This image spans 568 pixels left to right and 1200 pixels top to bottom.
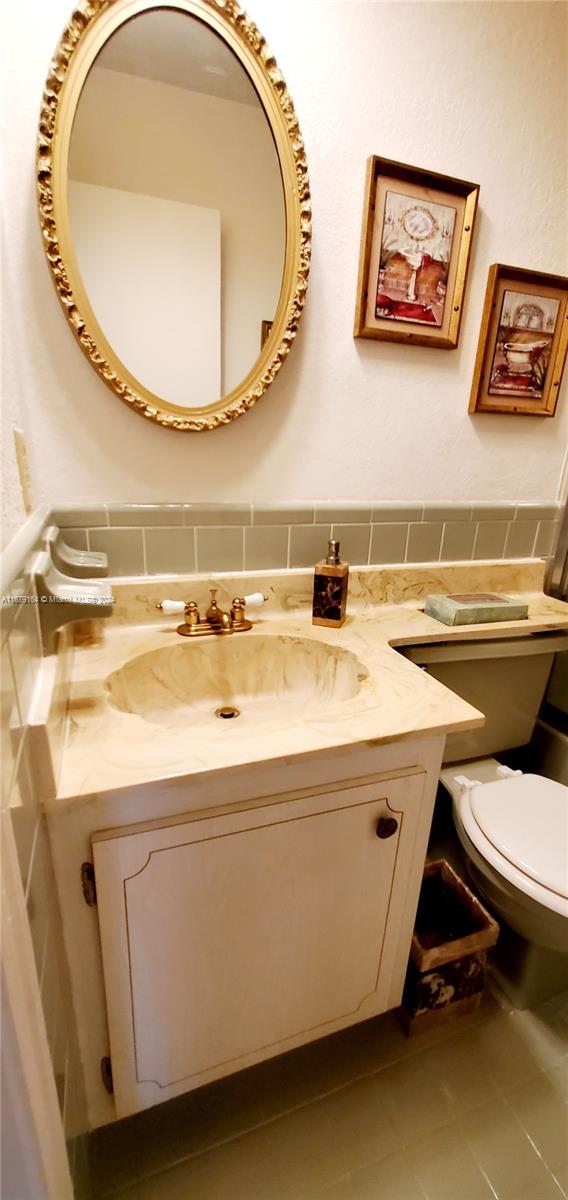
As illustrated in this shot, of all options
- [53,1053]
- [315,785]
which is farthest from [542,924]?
[53,1053]

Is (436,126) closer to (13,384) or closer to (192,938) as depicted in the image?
(13,384)

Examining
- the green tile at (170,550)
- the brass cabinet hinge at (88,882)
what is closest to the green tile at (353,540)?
the green tile at (170,550)

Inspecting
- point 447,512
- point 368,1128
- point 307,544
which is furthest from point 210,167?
point 368,1128

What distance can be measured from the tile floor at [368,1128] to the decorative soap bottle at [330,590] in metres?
0.86

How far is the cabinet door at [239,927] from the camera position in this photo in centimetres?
67

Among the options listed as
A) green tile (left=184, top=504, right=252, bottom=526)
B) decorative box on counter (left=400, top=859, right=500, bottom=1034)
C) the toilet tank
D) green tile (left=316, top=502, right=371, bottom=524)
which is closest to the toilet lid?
the toilet tank

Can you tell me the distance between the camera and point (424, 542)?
1204 mm

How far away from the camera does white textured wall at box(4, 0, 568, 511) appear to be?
827 mm

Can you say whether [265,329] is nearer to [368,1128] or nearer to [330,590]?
[330,590]

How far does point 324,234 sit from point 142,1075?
1444 mm

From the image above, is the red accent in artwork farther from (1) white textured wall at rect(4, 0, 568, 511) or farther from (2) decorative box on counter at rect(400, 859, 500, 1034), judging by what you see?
(2) decorative box on counter at rect(400, 859, 500, 1034)

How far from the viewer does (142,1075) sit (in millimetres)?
754

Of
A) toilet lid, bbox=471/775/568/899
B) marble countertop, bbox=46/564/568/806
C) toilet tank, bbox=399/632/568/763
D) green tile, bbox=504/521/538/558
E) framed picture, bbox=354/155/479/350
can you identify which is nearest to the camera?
marble countertop, bbox=46/564/568/806

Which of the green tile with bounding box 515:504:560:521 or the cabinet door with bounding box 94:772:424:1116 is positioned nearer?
the cabinet door with bounding box 94:772:424:1116
